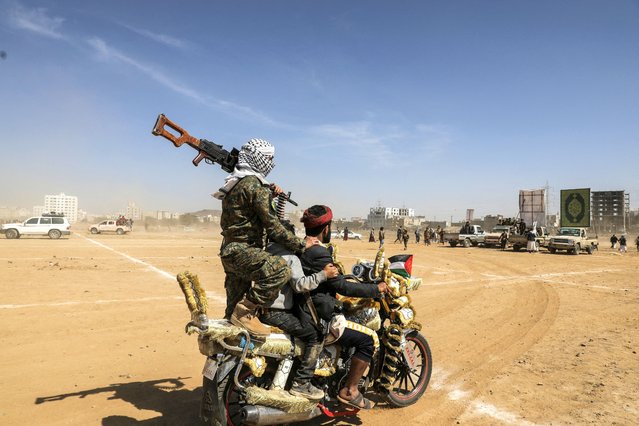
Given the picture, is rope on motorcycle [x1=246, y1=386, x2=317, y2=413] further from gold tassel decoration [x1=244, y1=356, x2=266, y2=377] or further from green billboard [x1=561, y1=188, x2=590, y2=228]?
green billboard [x1=561, y1=188, x2=590, y2=228]

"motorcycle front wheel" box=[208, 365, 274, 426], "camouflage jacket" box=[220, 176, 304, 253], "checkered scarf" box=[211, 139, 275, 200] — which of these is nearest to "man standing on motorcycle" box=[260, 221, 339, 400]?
"camouflage jacket" box=[220, 176, 304, 253]

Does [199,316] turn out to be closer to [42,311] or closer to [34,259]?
[42,311]

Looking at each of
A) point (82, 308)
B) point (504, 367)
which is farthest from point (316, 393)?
point (82, 308)

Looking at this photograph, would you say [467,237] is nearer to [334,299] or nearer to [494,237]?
[494,237]

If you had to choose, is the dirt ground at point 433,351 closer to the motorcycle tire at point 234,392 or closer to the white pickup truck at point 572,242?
the motorcycle tire at point 234,392

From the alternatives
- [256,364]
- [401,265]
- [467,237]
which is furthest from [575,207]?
[256,364]

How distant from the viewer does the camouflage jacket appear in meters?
3.35

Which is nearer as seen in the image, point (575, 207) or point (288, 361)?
point (288, 361)

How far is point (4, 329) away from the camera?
6.79 meters

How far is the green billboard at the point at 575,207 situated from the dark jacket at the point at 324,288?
55.1 metres

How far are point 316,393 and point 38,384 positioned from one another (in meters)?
3.34

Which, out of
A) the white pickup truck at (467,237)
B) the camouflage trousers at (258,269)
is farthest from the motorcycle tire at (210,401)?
the white pickup truck at (467,237)

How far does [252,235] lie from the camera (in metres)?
3.48

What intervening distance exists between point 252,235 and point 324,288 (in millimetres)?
769
